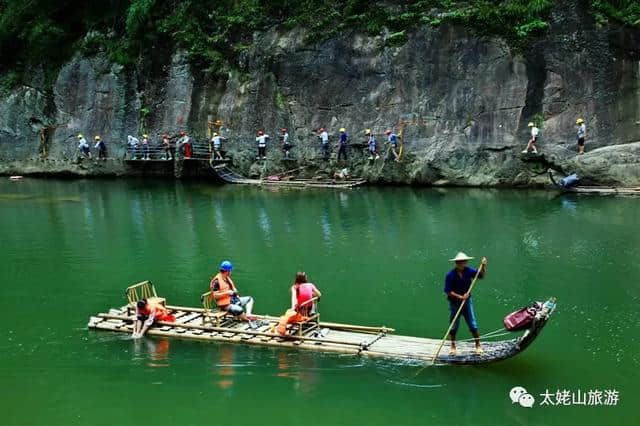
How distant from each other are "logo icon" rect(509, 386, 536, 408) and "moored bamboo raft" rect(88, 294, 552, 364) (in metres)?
0.67

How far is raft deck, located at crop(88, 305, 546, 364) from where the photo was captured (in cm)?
1087

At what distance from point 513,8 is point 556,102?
5561 millimetres

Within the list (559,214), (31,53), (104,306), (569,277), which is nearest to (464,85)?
(559,214)

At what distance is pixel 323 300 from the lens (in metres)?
15.1

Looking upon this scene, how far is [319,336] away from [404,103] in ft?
81.5

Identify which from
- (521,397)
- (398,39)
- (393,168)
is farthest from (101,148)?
(521,397)

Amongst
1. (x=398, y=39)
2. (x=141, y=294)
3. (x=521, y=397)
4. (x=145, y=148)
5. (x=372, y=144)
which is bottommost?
(x=521, y=397)

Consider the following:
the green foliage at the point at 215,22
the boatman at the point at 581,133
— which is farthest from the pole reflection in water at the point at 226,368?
the green foliage at the point at 215,22

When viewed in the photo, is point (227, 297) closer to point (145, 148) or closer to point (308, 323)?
point (308, 323)

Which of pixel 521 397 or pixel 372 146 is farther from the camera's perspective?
pixel 372 146

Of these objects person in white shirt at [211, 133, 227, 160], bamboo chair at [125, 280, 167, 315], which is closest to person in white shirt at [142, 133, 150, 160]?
person in white shirt at [211, 133, 227, 160]

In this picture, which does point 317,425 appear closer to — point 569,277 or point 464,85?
point 569,277

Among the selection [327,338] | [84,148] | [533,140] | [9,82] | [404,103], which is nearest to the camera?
[327,338]

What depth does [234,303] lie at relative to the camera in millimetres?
13102
